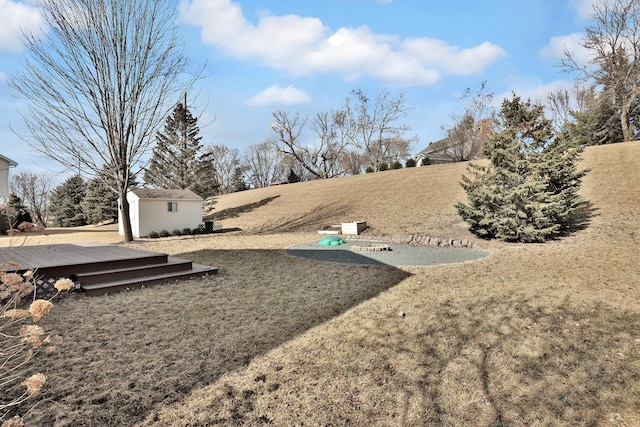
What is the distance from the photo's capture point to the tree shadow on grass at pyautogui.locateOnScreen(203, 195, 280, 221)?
900 inches

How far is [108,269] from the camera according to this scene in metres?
5.69

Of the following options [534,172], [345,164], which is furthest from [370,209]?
[345,164]

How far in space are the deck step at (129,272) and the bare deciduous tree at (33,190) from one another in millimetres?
28380

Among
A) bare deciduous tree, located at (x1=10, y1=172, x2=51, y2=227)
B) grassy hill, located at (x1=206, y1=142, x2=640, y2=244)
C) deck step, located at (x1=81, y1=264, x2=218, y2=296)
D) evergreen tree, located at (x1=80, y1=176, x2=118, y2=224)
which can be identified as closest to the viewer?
deck step, located at (x1=81, y1=264, x2=218, y2=296)

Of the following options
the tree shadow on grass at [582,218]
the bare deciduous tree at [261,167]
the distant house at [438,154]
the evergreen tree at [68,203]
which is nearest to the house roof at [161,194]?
the evergreen tree at [68,203]

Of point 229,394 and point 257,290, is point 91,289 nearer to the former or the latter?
point 257,290

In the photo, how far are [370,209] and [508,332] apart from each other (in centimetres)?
1393

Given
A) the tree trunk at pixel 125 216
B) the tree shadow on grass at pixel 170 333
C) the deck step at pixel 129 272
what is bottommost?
the tree shadow on grass at pixel 170 333

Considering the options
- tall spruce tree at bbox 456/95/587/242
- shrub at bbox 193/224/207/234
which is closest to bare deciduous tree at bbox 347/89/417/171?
shrub at bbox 193/224/207/234

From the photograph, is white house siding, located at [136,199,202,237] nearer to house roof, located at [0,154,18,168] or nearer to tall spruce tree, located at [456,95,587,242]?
house roof, located at [0,154,18,168]

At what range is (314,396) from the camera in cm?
244

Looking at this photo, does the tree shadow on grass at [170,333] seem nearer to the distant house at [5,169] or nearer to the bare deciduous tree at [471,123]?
the distant house at [5,169]

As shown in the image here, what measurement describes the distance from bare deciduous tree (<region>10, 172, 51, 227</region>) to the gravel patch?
1129 inches

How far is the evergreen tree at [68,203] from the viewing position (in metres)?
28.0
